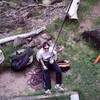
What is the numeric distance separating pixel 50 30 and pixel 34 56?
1.12 meters

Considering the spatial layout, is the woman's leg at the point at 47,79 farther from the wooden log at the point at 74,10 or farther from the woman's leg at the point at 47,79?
the wooden log at the point at 74,10

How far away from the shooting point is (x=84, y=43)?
378 inches

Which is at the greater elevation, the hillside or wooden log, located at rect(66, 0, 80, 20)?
wooden log, located at rect(66, 0, 80, 20)

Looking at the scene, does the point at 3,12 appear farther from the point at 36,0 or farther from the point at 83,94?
the point at 83,94

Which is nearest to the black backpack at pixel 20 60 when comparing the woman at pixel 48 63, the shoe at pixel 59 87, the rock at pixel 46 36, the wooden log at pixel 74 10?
the woman at pixel 48 63

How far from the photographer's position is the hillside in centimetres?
848

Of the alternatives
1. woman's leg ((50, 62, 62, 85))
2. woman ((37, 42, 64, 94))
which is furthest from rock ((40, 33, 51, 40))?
woman's leg ((50, 62, 62, 85))

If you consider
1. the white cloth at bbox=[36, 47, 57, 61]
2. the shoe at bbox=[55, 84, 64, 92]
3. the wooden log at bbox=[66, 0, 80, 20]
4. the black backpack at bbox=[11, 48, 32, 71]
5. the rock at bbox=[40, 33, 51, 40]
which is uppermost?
the wooden log at bbox=[66, 0, 80, 20]

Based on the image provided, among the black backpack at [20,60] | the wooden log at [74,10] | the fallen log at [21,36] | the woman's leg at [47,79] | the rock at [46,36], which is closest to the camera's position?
the woman's leg at [47,79]

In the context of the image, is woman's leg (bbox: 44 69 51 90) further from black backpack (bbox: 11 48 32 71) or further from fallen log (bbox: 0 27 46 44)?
fallen log (bbox: 0 27 46 44)

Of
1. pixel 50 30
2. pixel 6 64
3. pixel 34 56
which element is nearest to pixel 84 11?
pixel 50 30

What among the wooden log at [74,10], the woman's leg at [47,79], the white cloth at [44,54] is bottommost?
the woman's leg at [47,79]

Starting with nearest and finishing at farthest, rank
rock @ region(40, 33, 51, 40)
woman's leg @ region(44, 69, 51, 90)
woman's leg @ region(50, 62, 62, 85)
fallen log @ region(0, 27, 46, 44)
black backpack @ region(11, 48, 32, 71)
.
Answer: woman's leg @ region(44, 69, 51, 90) < woman's leg @ region(50, 62, 62, 85) < black backpack @ region(11, 48, 32, 71) < fallen log @ region(0, 27, 46, 44) < rock @ region(40, 33, 51, 40)

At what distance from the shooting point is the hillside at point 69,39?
8.48 m
